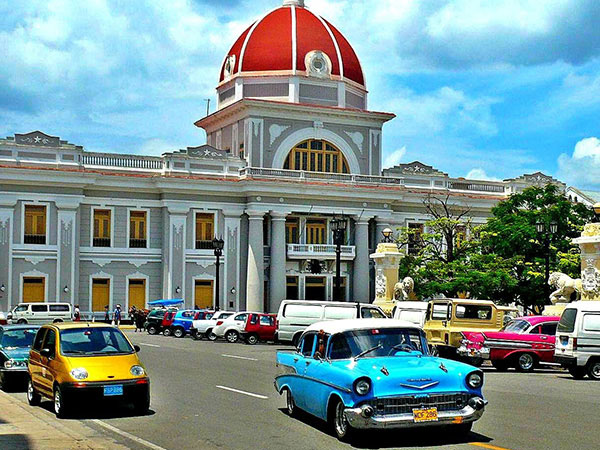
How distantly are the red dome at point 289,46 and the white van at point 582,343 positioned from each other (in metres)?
41.0

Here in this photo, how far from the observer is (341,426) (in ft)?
40.2

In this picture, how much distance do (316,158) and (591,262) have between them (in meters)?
33.0

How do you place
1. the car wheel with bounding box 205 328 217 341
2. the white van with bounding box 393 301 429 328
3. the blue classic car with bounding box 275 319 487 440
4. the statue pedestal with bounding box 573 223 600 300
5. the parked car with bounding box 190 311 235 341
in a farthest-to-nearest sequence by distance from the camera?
the car wheel with bounding box 205 328 217 341, the parked car with bounding box 190 311 235 341, the statue pedestal with bounding box 573 223 600 300, the white van with bounding box 393 301 429 328, the blue classic car with bounding box 275 319 487 440

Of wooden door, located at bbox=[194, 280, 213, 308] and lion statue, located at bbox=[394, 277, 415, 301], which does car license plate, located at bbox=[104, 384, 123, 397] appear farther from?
wooden door, located at bbox=[194, 280, 213, 308]

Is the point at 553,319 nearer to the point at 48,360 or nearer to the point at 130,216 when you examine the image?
the point at 48,360

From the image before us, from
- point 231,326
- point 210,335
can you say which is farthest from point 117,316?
point 231,326

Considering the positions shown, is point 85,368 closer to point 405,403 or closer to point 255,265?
point 405,403

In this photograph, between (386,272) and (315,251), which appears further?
(315,251)

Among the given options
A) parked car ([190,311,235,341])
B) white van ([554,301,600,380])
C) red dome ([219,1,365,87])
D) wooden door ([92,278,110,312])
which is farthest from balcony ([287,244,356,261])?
white van ([554,301,600,380])

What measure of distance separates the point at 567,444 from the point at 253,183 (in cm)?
4647

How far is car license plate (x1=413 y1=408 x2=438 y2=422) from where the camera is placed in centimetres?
1167

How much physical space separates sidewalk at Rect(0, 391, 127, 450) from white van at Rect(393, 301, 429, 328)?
52.0 ft

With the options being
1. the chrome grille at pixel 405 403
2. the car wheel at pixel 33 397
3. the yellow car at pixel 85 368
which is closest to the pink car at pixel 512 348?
the yellow car at pixel 85 368

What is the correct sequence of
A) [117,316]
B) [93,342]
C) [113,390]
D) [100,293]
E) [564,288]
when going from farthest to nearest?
[100,293], [117,316], [564,288], [93,342], [113,390]
